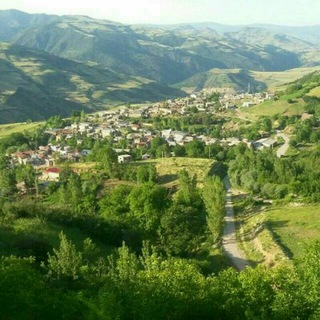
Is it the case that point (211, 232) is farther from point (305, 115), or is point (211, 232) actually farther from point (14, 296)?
point (305, 115)

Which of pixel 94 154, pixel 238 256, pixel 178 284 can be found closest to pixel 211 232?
pixel 238 256

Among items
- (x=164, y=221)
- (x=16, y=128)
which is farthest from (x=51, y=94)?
(x=164, y=221)

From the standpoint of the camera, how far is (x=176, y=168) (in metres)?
55.4

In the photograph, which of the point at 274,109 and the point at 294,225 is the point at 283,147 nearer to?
the point at 274,109

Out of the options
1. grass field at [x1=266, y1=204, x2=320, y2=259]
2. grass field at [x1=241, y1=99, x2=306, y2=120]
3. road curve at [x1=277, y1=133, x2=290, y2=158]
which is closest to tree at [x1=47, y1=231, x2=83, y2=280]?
grass field at [x1=266, y1=204, x2=320, y2=259]

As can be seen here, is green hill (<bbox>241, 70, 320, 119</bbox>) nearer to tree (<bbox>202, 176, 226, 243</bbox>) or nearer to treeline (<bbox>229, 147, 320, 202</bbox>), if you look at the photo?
treeline (<bbox>229, 147, 320, 202</bbox>)

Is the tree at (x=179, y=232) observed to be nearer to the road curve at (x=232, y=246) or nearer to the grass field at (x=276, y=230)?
the road curve at (x=232, y=246)

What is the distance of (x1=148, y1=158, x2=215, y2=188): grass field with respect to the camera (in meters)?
51.8

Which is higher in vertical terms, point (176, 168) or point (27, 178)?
point (176, 168)

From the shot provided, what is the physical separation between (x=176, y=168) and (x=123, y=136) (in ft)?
115

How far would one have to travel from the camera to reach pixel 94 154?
64000 mm

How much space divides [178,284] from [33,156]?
60298 millimetres

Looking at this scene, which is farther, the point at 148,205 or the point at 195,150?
the point at 195,150

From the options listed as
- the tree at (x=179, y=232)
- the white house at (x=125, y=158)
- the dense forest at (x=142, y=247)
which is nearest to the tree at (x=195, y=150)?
the dense forest at (x=142, y=247)
